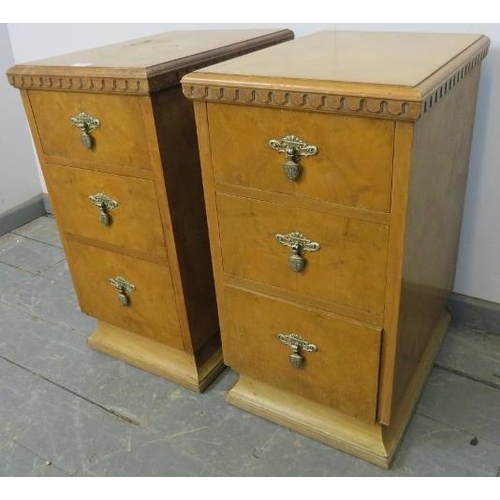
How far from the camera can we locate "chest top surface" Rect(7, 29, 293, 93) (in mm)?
1062

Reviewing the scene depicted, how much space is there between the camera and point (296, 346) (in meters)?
1.15

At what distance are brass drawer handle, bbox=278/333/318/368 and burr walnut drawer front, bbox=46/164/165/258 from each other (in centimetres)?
35

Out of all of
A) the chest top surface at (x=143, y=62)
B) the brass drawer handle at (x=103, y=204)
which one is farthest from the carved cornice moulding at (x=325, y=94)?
the brass drawer handle at (x=103, y=204)

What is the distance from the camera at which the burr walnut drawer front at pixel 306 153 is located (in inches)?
34.4

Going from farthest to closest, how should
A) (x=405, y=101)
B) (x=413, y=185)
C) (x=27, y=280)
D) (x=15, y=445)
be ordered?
(x=27, y=280)
(x=15, y=445)
(x=413, y=185)
(x=405, y=101)

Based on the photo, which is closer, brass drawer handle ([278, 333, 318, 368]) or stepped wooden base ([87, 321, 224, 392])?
brass drawer handle ([278, 333, 318, 368])

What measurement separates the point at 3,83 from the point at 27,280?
825 mm

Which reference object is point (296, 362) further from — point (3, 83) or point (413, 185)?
point (3, 83)

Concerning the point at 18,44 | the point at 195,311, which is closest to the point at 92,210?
the point at 195,311

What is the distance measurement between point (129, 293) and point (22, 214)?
4.06 ft

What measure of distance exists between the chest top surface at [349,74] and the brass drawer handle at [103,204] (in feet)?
1.24

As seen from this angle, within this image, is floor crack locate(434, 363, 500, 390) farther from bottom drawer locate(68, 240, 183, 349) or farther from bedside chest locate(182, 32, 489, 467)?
bottom drawer locate(68, 240, 183, 349)

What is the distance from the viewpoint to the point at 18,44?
2123 millimetres

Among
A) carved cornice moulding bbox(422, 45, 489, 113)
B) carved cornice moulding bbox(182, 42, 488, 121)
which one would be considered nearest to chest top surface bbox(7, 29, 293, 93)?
carved cornice moulding bbox(182, 42, 488, 121)
